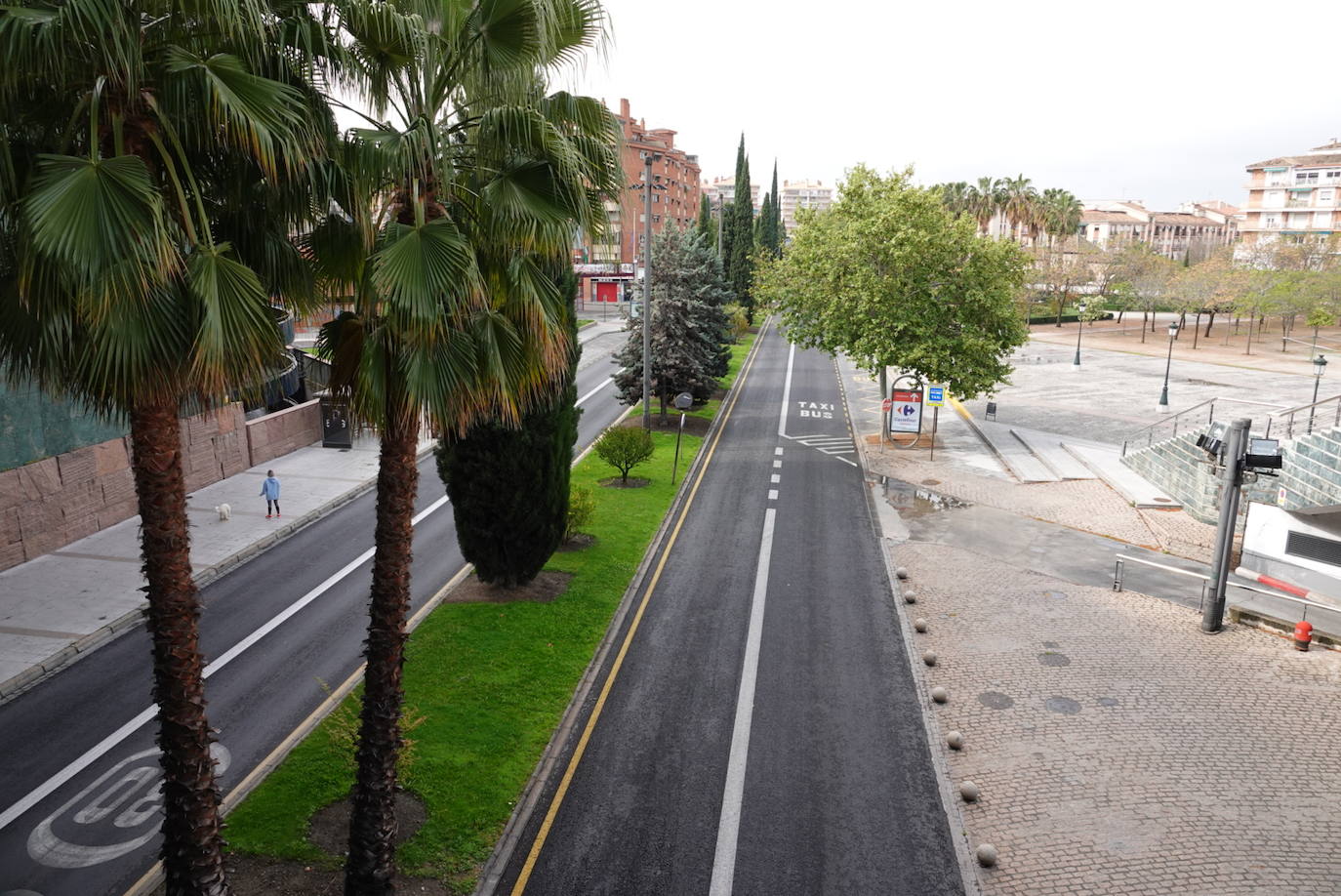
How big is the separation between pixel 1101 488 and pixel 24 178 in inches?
1174

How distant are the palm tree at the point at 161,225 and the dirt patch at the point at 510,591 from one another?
32.1 feet

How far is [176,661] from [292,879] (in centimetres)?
359

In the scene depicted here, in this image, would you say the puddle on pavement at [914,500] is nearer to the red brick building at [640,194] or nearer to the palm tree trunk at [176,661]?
the palm tree trunk at [176,661]

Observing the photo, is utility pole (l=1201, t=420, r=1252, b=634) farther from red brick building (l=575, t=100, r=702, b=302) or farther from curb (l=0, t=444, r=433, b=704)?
red brick building (l=575, t=100, r=702, b=302)

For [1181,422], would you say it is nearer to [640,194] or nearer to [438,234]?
[438,234]

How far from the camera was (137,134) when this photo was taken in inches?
273

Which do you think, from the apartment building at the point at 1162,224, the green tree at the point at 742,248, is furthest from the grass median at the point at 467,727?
the apartment building at the point at 1162,224

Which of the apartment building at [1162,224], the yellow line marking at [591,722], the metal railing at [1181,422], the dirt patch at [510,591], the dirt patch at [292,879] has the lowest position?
the yellow line marking at [591,722]

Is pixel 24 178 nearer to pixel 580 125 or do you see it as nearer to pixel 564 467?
pixel 580 125

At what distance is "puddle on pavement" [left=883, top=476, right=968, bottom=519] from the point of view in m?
26.4

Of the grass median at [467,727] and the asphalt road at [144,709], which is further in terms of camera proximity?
the asphalt road at [144,709]

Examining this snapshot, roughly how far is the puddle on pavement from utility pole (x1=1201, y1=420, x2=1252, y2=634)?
9096mm

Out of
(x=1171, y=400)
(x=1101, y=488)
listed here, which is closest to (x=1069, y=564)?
(x=1101, y=488)

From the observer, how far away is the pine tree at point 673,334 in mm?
35531
